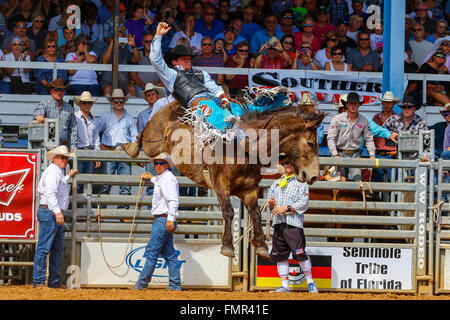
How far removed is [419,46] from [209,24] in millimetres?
4022

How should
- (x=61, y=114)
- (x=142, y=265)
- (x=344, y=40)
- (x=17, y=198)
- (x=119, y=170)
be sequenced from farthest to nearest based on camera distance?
(x=344, y=40)
(x=61, y=114)
(x=119, y=170)
(x=142, y=265)
(x=17, y=198)

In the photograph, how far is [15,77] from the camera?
43.9 ft

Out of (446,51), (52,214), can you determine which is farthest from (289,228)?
(446,51)

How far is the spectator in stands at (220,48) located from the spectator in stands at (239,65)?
0.11 metres

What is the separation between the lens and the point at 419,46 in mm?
14648

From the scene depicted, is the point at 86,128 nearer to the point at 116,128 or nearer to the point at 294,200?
the point at 116,128

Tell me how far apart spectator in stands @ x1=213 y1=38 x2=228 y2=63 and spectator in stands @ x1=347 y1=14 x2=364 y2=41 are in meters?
2.48

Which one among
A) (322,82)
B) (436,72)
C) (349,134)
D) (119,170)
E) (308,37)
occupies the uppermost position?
(308,37)

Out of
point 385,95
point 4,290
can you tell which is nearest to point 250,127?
point 4,290

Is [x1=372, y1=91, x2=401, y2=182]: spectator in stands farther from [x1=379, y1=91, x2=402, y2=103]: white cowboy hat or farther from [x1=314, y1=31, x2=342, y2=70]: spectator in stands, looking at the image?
[x1=314, y1=31, x2=342, y2=70]: spectator in stands

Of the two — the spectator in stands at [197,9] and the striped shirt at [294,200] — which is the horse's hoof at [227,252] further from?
the spectator in stands at [197,9]

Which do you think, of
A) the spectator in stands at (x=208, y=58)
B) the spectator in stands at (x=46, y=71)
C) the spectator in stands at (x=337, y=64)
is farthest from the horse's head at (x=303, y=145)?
the spectator in stands at (x=46, y=71)

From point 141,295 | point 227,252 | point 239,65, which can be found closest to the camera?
point 227,252

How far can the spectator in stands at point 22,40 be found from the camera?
44.3ft
